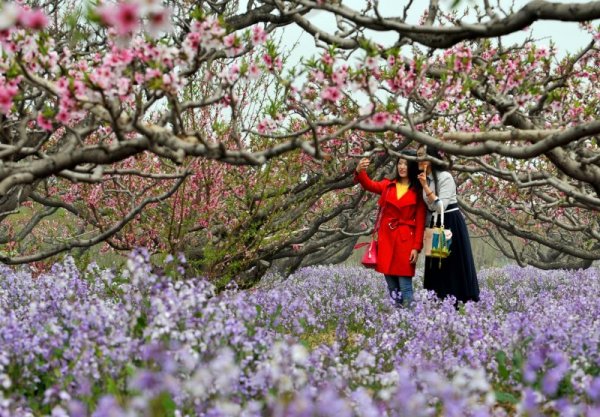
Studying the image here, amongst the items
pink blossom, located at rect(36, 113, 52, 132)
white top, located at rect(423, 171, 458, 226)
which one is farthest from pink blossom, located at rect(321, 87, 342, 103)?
white top, located at rect(423, 171, 458, 226)

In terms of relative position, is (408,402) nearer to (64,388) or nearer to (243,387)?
(243,387)

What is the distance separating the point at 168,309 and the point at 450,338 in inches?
107

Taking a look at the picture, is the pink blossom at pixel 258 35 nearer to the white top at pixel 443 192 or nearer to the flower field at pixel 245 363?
the flower field at pixel 245 363

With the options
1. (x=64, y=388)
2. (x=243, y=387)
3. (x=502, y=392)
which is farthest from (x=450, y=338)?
(x=64, y=388)

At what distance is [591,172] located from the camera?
5312 mm

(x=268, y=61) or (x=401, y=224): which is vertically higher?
(x=268, y=61)

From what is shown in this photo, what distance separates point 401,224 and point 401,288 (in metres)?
0.85

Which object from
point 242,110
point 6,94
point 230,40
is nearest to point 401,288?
point 242,110

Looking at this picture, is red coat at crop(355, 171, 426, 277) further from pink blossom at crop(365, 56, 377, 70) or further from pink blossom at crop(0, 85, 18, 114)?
pink blossom at crop(0, 85, 18, 114)

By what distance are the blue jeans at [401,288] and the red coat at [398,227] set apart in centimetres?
14

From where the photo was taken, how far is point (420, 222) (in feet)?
28.2

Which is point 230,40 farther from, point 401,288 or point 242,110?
point 401,288

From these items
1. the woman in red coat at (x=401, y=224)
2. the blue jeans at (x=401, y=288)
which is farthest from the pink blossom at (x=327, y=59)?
the blue jeans at (x=401, y=288)

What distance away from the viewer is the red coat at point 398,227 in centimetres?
854
